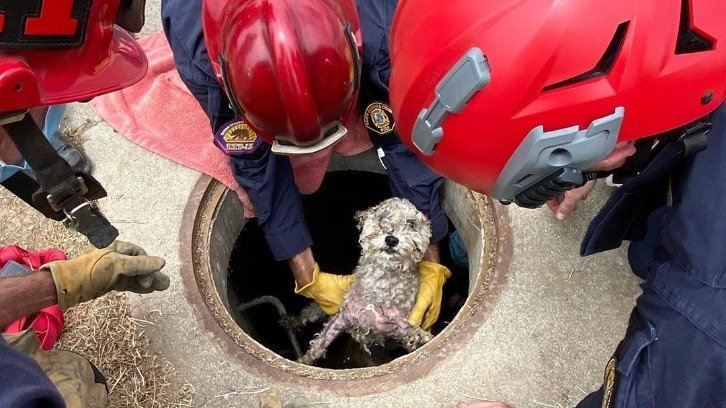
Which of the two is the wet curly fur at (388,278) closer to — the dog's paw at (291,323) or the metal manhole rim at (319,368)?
the metal manhole rim at (319,368)

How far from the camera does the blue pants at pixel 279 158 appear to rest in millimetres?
2619

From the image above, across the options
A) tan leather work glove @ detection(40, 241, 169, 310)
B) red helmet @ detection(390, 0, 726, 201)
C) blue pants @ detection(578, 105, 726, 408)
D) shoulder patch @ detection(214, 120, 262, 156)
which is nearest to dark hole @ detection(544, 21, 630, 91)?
red helmet @ detection(390, 0, 726, 201)

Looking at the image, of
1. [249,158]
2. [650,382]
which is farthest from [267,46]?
[650,382]

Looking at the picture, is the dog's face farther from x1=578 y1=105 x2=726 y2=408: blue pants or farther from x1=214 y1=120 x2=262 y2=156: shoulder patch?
x1=578 y1=105 x2=726 y2=408: blue pants

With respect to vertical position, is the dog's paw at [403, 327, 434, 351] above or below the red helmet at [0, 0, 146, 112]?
below

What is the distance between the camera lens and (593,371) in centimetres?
239

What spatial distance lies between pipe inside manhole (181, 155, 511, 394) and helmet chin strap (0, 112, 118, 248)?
0.70 metres

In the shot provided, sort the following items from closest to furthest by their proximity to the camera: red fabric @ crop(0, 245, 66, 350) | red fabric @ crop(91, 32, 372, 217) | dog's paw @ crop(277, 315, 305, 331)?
red fabric @ crop(0, 245, 66, 350), red fabric @ crop(91, 32, 372, 217), dog's paw @ crop(277, 315, 305, 331)

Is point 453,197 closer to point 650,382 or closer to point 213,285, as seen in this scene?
point 213,285

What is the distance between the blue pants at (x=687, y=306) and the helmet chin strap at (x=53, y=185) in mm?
1692

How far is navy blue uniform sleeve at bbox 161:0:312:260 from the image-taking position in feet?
8.59

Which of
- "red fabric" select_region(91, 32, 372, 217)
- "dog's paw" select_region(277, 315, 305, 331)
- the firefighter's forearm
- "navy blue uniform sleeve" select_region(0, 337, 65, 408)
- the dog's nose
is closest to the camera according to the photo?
"navy blue uniform sleeve" select_region(0, 337, 65, 408)

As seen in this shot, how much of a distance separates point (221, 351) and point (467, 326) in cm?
102

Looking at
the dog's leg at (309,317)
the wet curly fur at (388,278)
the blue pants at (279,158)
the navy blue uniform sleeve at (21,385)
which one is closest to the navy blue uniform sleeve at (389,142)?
the blue pants at (279,158)
